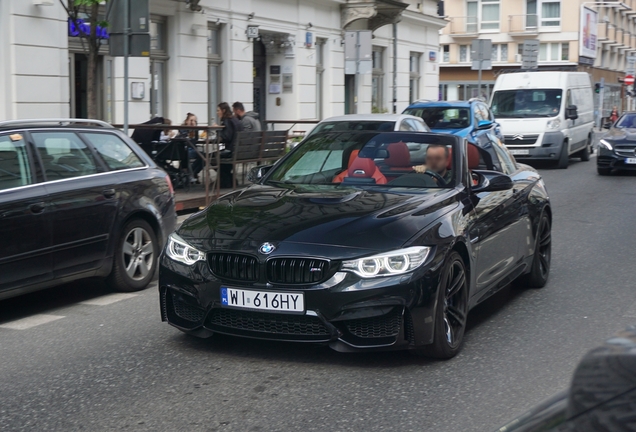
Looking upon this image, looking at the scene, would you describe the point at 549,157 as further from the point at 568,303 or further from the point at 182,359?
the point at 182,359

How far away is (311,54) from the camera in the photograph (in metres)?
28.6

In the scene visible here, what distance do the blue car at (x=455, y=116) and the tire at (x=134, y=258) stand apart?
12.9 metres

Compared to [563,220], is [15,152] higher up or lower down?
higher up

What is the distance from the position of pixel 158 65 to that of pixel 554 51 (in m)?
54.7

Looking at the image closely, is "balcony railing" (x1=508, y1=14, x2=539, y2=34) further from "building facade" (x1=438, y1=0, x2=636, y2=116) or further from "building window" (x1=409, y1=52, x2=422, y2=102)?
"building window" (x1=409, y1=52, x2=422, y2=102)

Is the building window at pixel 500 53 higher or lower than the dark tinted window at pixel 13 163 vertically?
higher

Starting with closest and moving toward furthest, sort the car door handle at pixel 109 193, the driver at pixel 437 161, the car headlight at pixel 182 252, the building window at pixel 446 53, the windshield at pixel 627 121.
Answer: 1. the car headlight at pixel 182 252
2. the driver at pixel 437 161
3. the car door handle at pixel 109 193
4. the windshield at pixel 627 121
5. the building window at pixel 446 53

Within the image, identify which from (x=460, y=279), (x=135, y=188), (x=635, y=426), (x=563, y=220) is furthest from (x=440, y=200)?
(x=563, y=220)

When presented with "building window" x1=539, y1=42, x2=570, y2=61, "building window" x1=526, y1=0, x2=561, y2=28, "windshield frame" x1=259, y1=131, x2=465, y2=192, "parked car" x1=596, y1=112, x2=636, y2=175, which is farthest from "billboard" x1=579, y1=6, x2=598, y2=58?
"windshield frame" x1=259, y1=131, x2=465, y2=192

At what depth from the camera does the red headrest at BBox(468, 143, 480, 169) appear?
25.7 feet

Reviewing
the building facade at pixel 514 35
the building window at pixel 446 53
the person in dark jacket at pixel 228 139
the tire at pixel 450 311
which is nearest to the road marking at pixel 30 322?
the tire at pixel 450 311

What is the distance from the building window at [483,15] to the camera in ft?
238

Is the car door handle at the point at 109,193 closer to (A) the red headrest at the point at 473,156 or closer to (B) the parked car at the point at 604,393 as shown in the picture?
(A) the red headrest at the point at 473,156

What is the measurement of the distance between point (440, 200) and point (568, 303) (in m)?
2.01
